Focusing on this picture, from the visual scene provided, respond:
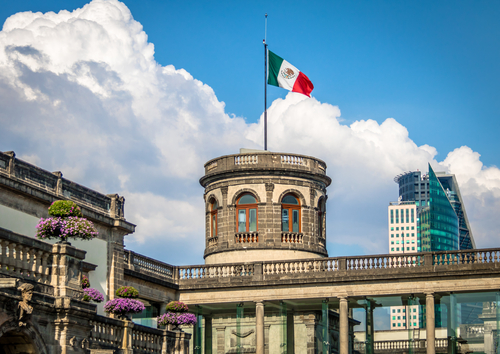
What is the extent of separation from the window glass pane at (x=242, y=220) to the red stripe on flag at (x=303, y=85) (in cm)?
864

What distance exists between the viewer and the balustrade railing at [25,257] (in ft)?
50.3

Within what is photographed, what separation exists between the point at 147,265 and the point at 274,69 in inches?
635

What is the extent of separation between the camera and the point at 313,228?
145 ft

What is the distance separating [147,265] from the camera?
125 ft

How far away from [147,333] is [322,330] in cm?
1767

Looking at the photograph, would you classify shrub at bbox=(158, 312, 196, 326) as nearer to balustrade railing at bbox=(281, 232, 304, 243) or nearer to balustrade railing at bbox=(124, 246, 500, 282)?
balustrade railing at bbox=(124, 246, 500, 282)

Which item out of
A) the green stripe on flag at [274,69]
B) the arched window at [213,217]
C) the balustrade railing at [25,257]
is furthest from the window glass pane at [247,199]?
the balustrade railing at [25,257]

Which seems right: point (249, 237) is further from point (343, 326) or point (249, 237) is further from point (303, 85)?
point (303, 85)

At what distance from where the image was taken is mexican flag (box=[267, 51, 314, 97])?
4797 centimetres

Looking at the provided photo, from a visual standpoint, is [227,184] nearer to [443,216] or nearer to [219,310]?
[219,310]

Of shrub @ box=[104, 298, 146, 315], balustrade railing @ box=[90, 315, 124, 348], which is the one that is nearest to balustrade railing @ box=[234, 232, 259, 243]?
shrub @ box=[104, 298, 146, 315]

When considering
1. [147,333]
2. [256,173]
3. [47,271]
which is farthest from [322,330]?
[47,271]

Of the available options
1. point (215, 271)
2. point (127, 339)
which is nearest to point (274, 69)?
point (215, 271)

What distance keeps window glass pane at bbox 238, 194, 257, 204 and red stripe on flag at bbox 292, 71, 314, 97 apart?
25.4ft
